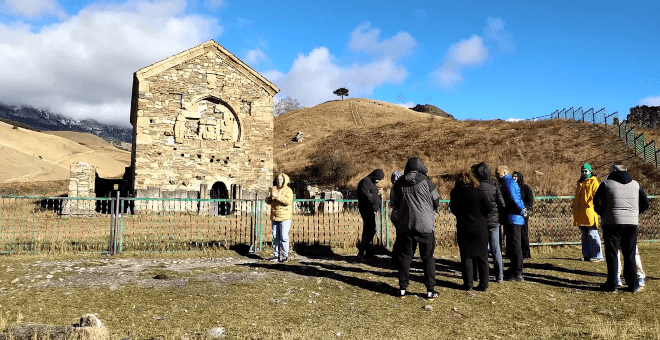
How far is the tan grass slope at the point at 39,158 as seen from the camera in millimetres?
44625

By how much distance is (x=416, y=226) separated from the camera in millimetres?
5207

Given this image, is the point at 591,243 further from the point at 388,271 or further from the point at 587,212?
the point at 388,271

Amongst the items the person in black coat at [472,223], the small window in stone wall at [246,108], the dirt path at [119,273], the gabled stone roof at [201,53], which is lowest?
the dirt path at [119,273]

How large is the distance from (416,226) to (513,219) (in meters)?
2.07

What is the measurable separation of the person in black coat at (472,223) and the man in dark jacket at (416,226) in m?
0.47

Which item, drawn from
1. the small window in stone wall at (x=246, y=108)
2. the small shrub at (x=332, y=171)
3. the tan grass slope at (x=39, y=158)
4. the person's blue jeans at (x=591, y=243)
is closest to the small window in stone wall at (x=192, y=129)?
the small window in stone wall at (x=246, y=108)

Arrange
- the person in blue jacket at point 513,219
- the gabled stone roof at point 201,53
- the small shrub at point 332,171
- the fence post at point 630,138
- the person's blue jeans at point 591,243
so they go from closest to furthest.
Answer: the person in blue jacket at point 513,219
the person's blue jeans at point 591,243
the gabled stone roof at point 201,53
the fence post at point 630,138
the small shrub at point 332,171

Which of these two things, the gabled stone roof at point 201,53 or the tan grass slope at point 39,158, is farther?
the tan grass slope at point 39,158

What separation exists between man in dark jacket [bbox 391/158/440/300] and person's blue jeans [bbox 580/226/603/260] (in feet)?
14.1

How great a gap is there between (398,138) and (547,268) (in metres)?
33.4

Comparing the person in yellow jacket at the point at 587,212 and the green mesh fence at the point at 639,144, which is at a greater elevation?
the green mesh fence at the point at 639,144

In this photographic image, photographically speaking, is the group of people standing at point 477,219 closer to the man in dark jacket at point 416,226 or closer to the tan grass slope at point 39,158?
the man in dark jacket at point 416,226

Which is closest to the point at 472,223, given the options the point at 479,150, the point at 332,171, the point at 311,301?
the point at 311,301

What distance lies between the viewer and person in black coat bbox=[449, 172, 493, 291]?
5.40 meters
